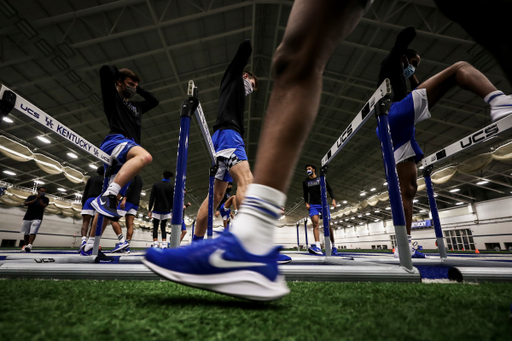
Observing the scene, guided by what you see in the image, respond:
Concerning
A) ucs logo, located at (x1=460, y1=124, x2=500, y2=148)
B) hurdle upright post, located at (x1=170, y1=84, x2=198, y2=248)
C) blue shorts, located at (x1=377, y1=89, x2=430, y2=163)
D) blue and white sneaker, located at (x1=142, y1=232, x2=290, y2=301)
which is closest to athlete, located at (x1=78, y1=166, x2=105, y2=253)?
hurdle upright post, located at (x1=170, y1=84, x2=198, y2=248)

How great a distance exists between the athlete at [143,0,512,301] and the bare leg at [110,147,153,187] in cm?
148

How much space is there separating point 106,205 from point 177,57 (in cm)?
1034

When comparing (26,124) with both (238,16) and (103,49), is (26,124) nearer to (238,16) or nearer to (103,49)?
(103,49)

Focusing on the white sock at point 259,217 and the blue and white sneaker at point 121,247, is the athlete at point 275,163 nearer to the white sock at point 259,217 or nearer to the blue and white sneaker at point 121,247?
the white sock at point 259,217

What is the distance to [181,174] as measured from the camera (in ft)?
5.15

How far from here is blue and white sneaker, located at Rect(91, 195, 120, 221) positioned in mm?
1844

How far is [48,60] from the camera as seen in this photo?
850 centimetres

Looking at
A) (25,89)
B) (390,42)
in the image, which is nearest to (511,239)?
(390,42)

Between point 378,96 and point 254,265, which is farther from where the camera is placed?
point 378,96

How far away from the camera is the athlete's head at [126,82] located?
2469mm

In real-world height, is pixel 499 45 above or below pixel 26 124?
below

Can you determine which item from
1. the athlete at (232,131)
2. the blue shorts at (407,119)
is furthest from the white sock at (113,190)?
the blue shorts at (407,119)

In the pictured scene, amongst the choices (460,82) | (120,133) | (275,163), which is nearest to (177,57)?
(120,133)

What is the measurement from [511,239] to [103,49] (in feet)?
79.2
